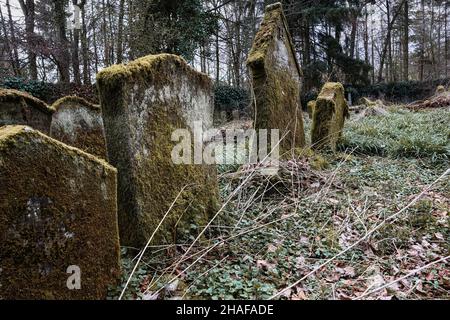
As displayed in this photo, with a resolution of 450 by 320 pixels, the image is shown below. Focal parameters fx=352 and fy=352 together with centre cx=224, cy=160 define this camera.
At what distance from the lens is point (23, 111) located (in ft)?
12.4

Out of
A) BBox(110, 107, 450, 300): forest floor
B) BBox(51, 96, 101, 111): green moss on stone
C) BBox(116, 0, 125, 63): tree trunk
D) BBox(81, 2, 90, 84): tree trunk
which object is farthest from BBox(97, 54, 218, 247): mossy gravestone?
BBox(81, 2, 90, 84): tree trunk

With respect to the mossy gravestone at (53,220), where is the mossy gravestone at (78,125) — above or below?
above

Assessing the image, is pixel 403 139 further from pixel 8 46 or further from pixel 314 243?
pixel 8 46

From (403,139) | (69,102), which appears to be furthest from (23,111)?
(403,139)

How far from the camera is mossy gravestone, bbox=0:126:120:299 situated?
1727 mm

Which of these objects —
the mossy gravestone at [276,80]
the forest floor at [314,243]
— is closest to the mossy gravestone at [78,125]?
the forest floor at [314,243]

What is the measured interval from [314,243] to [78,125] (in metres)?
2.90

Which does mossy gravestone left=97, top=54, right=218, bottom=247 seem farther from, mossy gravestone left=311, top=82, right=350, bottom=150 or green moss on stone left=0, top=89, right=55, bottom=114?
mossy gravestone left=311, top=82, right=350, bottom=150

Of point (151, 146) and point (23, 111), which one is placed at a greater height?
point (23, 111)

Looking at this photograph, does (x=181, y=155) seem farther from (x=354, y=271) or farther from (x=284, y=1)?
(x=284, y=1)

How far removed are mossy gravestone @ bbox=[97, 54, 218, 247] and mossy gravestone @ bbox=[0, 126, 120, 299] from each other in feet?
1.23

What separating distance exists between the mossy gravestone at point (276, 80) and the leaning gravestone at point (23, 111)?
267 cm

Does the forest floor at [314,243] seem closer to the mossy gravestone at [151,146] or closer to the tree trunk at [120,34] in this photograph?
the mossy gravestone at [151,146]

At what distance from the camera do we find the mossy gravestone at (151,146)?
105 inches
